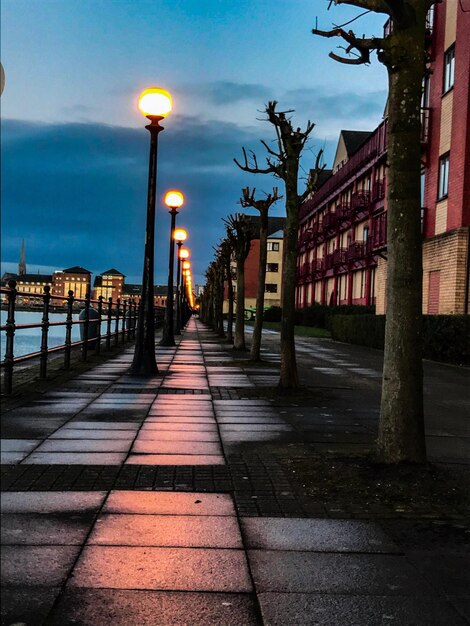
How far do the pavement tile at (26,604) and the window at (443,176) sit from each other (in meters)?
22.1

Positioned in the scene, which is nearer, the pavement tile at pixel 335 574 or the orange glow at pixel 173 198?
the pavement tile at pixel 335 574

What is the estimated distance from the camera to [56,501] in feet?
12.8

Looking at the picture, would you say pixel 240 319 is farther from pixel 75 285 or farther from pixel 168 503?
pixel 168 503

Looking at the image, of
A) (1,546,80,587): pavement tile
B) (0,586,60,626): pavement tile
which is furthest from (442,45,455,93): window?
(0,586,60,626): pavement tile

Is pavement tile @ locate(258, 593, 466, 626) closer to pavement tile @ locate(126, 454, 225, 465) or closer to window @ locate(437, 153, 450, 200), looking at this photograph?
pavement tile @ locate(126, 454, 225, 465)

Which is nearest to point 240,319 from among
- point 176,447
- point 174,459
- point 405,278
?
point 176,447

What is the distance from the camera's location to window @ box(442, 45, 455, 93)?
73.1 ft

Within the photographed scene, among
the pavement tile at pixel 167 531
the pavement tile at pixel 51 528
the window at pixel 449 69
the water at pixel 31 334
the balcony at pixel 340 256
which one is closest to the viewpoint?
the pavement tile at pixel 51 528

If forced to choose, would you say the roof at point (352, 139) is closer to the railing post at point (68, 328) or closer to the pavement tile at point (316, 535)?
the railing post at point (68, 328)

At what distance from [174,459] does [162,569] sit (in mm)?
2260

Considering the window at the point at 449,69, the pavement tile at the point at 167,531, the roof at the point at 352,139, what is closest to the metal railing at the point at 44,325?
the pavement tile at the point at 167,531

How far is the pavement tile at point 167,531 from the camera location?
3352 mm

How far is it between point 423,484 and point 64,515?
2.53m

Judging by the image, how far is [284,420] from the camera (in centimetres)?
736
